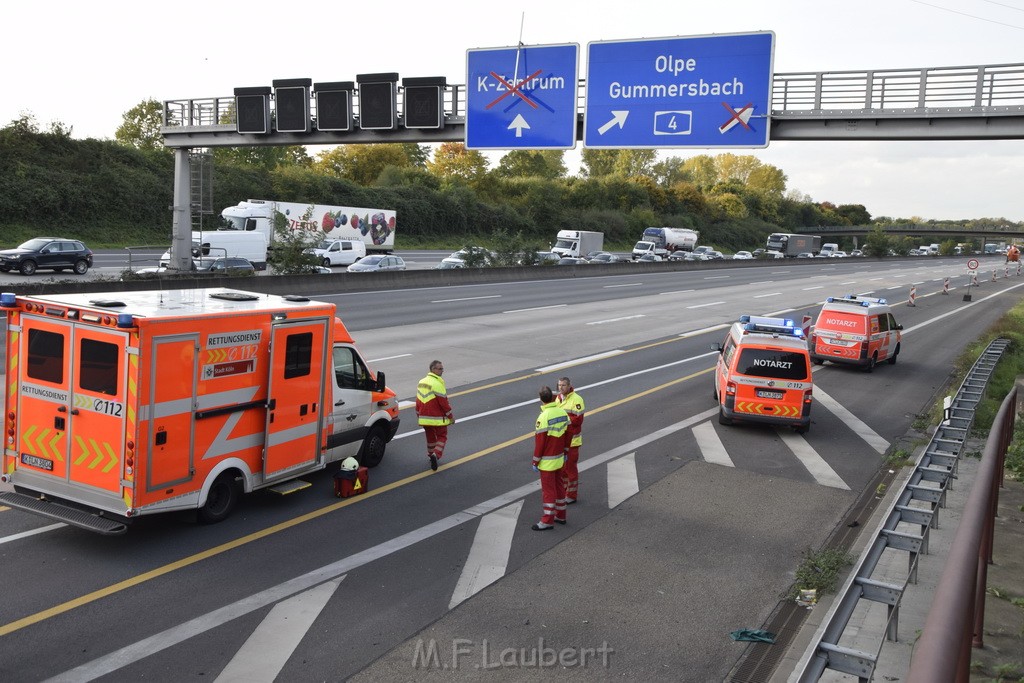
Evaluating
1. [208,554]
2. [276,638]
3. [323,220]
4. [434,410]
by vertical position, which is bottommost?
[276,638]

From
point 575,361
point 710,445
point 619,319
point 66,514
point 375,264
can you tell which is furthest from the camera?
point 375,264

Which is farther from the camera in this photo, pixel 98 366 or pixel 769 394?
pixel 769 394

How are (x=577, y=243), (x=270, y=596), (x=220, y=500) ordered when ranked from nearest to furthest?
(x=270, y=596), (x=220, y=500), (x=577, y=243)

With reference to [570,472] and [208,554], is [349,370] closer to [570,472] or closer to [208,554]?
[570,472]

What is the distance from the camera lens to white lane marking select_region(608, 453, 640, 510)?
12.5m

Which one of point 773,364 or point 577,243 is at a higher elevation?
point 577,243

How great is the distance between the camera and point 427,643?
7.82 m

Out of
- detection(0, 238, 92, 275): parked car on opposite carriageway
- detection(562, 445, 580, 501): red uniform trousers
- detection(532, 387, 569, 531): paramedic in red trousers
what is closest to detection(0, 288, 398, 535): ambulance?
detection(532, 387, 569, 531): paramedic in red trousers

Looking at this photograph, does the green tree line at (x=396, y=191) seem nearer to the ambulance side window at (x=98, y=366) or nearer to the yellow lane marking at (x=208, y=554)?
the yellow lane marking at (x=208, y=554)

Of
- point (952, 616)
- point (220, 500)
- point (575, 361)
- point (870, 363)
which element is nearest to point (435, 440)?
point (220, 500)

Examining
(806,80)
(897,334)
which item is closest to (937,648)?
(806,80)

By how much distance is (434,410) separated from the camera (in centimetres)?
1280

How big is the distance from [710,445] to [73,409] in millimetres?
10649

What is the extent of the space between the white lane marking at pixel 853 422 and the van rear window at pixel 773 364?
196cm
